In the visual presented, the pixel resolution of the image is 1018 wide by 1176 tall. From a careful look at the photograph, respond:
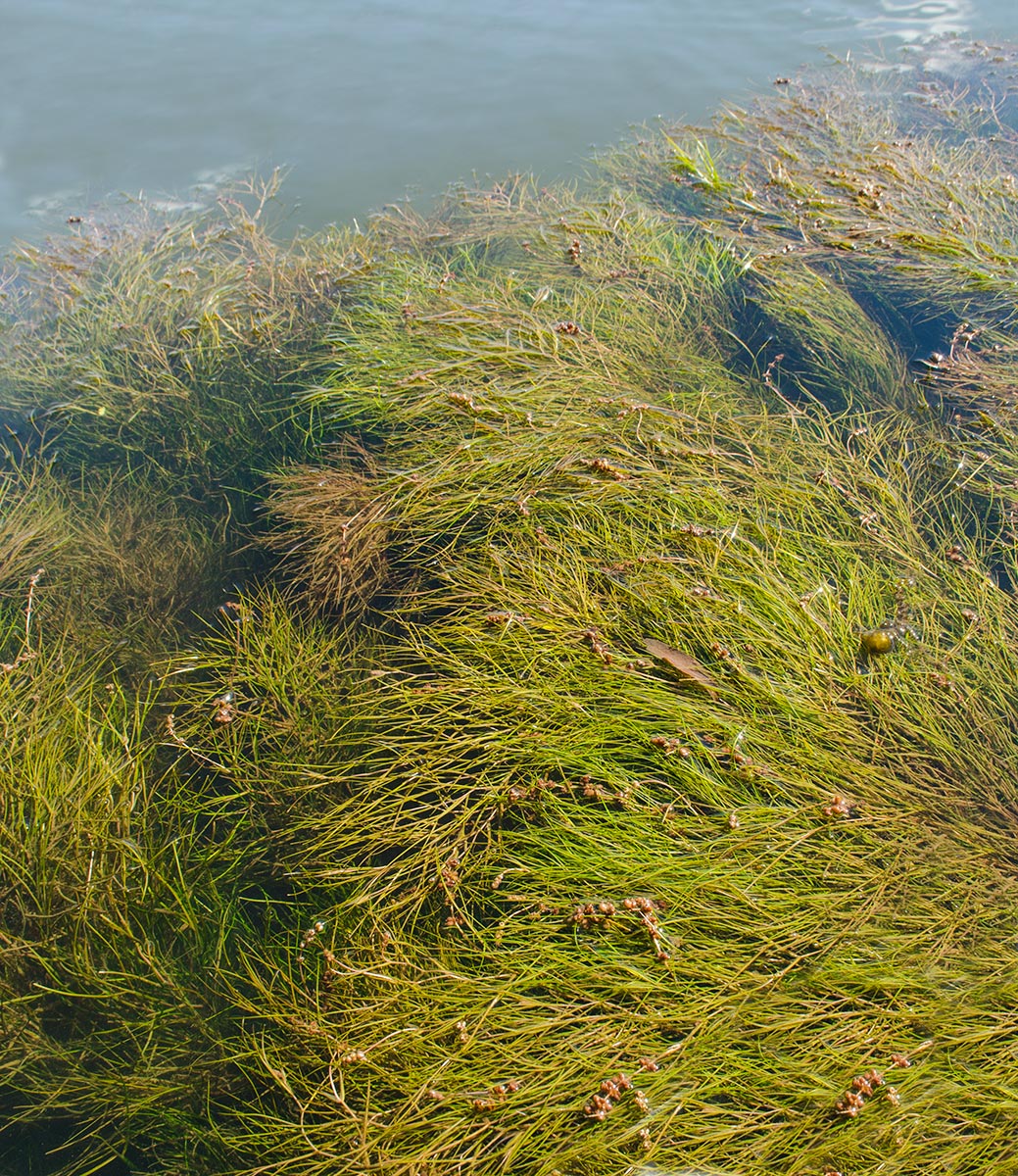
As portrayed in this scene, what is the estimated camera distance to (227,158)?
477cm

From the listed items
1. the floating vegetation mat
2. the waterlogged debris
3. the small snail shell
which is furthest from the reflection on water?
the small snail shell

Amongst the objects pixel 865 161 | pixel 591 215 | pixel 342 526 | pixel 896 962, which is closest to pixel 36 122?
pixel 591 215

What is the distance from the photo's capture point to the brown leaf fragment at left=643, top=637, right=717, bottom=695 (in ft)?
6.60

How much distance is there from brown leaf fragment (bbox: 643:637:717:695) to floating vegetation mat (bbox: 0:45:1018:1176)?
1 cm

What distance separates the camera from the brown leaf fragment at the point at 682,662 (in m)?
2.01

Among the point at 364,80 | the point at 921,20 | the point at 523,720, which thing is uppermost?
the point at 921,20

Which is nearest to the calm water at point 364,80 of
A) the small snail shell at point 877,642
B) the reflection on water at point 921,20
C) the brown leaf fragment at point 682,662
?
the reflection on water at point 921,20

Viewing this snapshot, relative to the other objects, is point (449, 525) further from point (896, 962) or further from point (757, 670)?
point (896, 962)

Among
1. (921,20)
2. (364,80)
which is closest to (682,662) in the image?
(364,80)

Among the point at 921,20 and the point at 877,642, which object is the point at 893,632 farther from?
the point at 921,20

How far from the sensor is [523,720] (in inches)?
77.5

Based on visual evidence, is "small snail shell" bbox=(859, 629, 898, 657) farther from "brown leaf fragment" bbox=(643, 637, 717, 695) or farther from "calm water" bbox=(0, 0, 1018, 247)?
"calm water" bbox=(0, 0, 1018, 247)

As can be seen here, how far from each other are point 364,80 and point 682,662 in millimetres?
5120

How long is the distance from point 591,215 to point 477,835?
11.1ft
